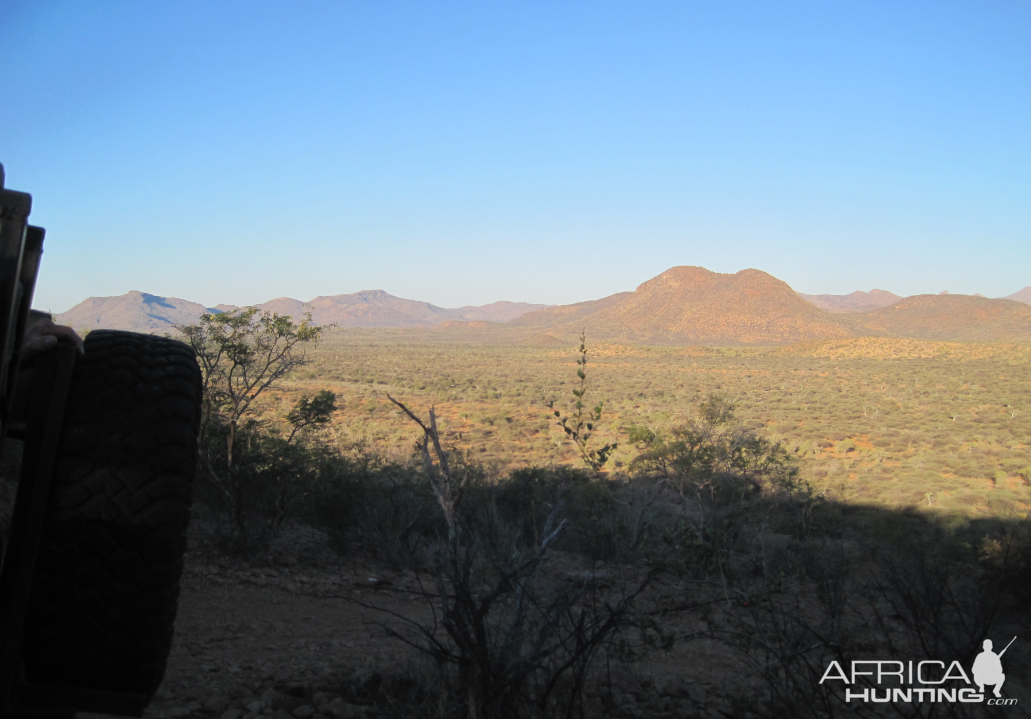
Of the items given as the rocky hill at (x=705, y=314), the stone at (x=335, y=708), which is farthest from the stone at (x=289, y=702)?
the rocky hill at (x=705, y=314)

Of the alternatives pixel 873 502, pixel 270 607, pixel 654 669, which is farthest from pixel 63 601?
pixel 873 502

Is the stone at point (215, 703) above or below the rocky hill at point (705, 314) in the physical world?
below

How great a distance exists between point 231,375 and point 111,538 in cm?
899

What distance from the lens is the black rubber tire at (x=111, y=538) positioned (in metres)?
1.93

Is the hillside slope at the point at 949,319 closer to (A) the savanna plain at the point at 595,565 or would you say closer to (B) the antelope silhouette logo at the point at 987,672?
(A) the savanna plain at the point at 595,565

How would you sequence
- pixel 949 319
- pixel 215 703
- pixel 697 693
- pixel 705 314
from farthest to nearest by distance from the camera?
1. pixel 705 314
2. pixel 949 319
3. pixel 697 693
4. pixel 215 703

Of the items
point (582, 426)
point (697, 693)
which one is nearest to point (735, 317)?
point (582, 426)

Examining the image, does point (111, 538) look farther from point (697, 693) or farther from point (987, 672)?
point (987, 672)

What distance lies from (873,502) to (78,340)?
14.6 metres

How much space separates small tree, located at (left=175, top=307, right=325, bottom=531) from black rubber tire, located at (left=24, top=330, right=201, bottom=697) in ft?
19.9

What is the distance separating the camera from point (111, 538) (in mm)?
1981

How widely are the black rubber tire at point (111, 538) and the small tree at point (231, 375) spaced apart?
6075mm

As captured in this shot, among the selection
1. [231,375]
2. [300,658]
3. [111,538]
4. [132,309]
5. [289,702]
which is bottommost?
[300,658]

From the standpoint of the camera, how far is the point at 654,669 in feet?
15.1
